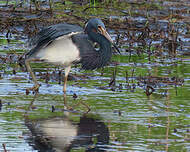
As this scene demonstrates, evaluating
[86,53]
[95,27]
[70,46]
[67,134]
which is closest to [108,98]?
[86,53]

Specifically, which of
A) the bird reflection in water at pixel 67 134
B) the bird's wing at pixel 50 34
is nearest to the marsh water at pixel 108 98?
the bird reflection in water at pixel 67 134

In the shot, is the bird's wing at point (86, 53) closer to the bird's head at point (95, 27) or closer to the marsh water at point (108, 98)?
the bird's head at point (95, 27)

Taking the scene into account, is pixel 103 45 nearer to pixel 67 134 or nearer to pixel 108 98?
pixel 108 98

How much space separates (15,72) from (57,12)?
180 inches

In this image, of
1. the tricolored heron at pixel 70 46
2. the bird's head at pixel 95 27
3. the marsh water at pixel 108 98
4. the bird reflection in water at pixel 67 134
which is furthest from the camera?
the bird's head at pixel 95 27

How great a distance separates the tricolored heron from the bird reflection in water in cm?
129

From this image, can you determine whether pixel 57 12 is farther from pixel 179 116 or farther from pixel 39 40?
pixel 179 116

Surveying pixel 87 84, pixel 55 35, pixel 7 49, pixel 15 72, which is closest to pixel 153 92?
pixel 87 84

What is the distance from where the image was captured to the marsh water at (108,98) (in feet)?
17.8

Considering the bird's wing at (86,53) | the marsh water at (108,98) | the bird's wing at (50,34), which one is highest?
the bird's wing at (50,34)

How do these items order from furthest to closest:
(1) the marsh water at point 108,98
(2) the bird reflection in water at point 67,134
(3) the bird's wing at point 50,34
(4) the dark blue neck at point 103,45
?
(4) the dark blue neck at point 103,45 < (3) the bird's wing at point 50,34 < (1) the marsh water at point 108,98 < (2) the bird reflection in water at point 67,134

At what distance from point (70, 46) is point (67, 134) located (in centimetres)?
204

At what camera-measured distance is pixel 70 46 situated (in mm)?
7402

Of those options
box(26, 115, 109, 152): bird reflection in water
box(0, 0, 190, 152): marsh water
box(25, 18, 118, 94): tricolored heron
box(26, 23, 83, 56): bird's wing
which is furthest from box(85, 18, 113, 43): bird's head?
box(26, 115, 109, 152): bird reflection in water
